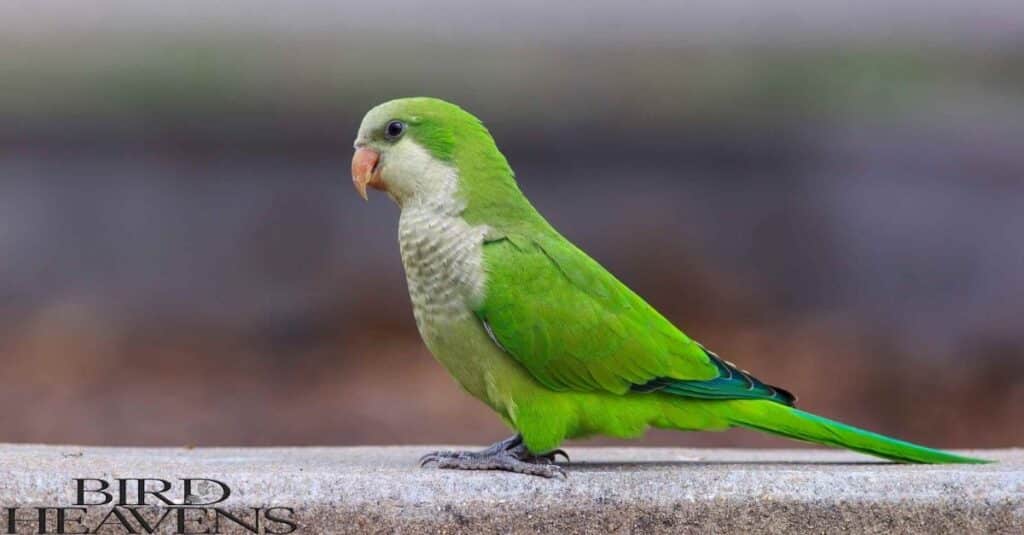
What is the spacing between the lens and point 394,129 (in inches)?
162

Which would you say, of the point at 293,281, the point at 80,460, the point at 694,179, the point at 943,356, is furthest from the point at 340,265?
the point at 80,460

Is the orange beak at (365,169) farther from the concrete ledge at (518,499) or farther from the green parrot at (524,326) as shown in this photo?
the concrete ledge at (518,499)

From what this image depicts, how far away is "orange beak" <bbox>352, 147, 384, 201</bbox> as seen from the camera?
163 inches

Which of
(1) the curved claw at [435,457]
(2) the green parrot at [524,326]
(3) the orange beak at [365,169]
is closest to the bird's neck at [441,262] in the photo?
(2) the green parrot at [524,326]

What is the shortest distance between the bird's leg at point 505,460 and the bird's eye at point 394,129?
3.07ft

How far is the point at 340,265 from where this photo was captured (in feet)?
32.3

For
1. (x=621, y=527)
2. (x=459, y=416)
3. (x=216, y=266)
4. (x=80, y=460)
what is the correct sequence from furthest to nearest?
(x=216, y=266) → (x=459, y=416) → (x=80, y=460) → (x=621, y=527)

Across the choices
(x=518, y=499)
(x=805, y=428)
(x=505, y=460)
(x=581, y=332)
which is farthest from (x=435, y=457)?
(x=805, y=428)

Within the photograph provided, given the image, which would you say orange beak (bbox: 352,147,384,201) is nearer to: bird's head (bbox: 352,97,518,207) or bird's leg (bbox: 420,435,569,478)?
bird's head (bbox: 352,97,518,207)

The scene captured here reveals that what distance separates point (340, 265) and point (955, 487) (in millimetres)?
6521

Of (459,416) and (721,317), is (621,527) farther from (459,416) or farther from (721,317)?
(721,317)

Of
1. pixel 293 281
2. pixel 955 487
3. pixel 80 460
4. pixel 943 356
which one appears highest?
pixel 293 281

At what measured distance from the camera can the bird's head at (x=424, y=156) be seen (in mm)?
4082

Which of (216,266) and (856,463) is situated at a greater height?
(216,266)
